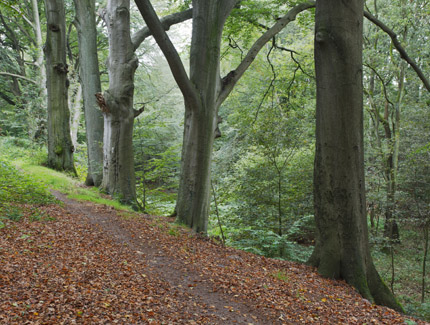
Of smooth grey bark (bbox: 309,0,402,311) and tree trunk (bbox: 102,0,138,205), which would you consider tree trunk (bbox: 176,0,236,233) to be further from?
smooth grey bark (bbox: 309,0,402,311)

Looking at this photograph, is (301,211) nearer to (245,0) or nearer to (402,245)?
(245,0)

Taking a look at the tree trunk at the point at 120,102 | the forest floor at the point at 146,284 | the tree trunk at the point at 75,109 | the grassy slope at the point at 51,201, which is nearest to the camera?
the forest floor at the point at 146,284

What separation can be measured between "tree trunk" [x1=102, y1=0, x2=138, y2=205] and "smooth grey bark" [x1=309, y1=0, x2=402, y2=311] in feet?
18.3

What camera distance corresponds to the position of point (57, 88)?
11422 millimetres

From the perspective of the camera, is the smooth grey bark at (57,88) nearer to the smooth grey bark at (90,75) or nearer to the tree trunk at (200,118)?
the smooth grey bark at (90,75)

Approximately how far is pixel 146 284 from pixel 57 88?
34.2 ft

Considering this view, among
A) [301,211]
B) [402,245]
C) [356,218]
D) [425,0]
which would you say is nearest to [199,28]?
[356,218]

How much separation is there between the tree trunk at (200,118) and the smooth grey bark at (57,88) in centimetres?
690

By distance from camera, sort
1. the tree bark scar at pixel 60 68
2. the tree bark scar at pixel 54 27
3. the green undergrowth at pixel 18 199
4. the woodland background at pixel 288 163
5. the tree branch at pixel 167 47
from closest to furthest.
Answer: the green undergrowth at pixel 18 199 < the tree branch at pixel 167 47 < the woodland background at pixel 288 163 < the tree bark scar at pixel 54 27 < the tree bark scar at pixel 60 68

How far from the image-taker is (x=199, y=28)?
6789mm

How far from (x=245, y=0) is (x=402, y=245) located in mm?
13738

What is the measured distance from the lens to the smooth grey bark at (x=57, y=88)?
11.0 meters

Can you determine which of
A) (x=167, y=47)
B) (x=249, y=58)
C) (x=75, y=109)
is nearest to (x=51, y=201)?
(x=167, y=47)

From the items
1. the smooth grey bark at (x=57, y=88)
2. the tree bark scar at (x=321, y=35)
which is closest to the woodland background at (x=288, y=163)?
the smooth grey bark at (x=57, y=88)
